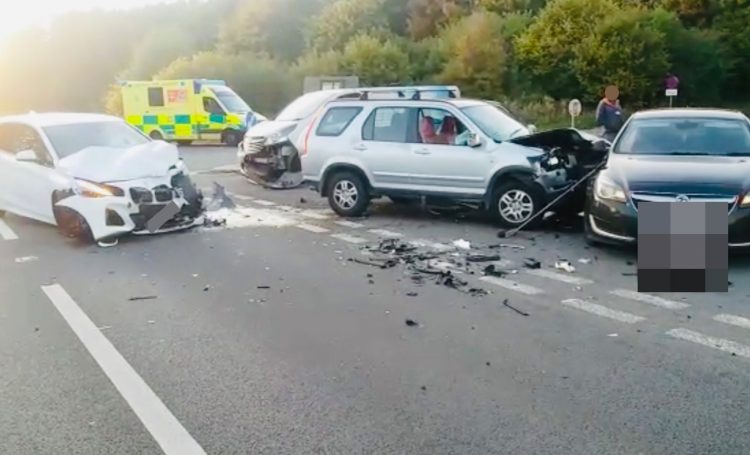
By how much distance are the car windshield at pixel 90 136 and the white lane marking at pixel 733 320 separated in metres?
8.08

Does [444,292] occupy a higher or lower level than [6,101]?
lower

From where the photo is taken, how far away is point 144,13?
68.6 meters

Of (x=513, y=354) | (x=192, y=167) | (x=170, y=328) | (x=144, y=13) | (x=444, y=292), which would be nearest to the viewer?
(x=513, y=354)

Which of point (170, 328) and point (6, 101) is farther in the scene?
point (6, 101)

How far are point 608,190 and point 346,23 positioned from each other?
3728cm

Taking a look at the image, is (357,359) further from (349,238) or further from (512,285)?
(349,238)

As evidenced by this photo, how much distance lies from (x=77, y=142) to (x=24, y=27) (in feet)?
198

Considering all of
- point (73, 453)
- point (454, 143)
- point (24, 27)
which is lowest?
point (73, 453)

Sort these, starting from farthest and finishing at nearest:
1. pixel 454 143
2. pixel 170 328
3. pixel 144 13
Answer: pixel 144 13
pixel 454 143
pixel 170 328

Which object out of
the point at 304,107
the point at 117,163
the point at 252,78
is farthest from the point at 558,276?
the point at 252,78

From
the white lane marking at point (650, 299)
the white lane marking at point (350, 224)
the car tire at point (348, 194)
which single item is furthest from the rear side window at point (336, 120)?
the white lane marking at point (650, 299)

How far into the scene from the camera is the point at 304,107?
15766 millimetres

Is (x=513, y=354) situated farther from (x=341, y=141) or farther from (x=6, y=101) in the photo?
(x=6, y=101)

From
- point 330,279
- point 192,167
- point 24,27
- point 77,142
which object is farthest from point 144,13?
point 330,279
